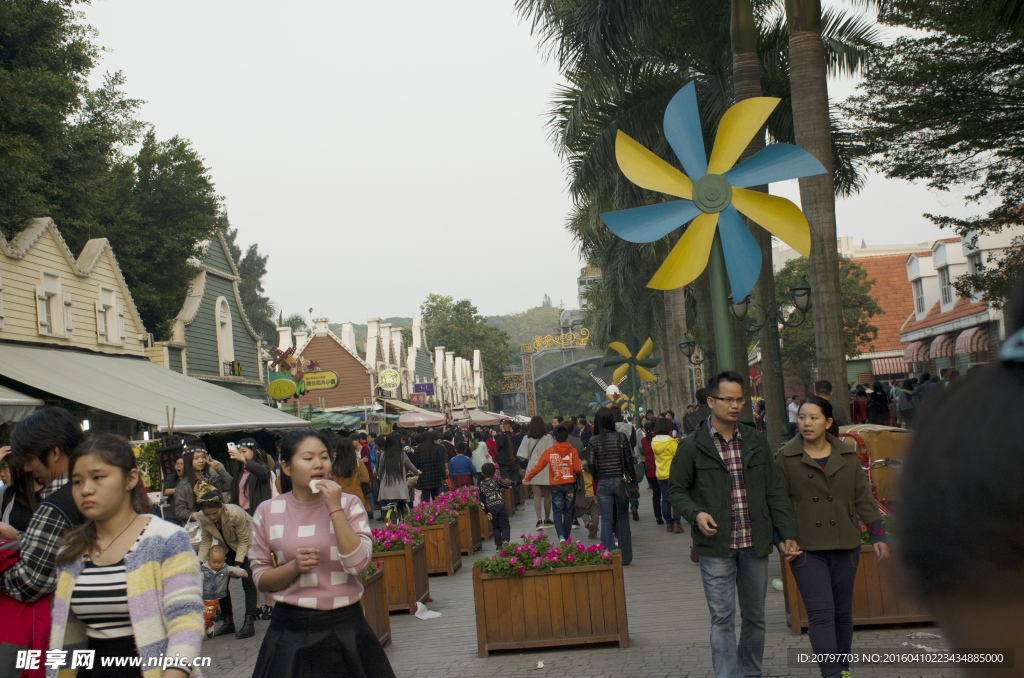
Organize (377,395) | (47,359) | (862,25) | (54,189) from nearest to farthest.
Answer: (47,359) < (862,25) < (54,189) < (377,395)

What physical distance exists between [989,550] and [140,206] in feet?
87.8

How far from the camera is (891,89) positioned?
13.2 metres

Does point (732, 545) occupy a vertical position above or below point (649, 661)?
above

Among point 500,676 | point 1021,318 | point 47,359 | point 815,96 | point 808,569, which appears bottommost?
point 500,676

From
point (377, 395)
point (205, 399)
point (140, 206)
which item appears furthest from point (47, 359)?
point (377, 395)

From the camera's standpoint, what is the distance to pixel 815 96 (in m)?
11.3

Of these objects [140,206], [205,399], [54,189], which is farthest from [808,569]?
[140,206]

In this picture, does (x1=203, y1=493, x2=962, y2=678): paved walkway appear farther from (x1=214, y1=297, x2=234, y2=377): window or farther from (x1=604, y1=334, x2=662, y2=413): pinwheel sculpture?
(x1=604, y1=334, x2=662, y2=413): pinwheel sculpture

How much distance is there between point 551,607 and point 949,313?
28.2 metres

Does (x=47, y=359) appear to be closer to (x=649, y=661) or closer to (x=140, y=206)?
(x=140, y=206)

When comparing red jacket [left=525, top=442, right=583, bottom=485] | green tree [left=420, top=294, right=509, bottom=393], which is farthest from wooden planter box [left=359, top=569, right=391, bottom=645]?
green tree [left=420, top=294, right=509, bottom=393]

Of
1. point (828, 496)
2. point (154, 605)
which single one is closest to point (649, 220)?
point (828, 496)

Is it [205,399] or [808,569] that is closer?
[808,569]

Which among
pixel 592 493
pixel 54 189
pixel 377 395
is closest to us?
pixel 592 493
